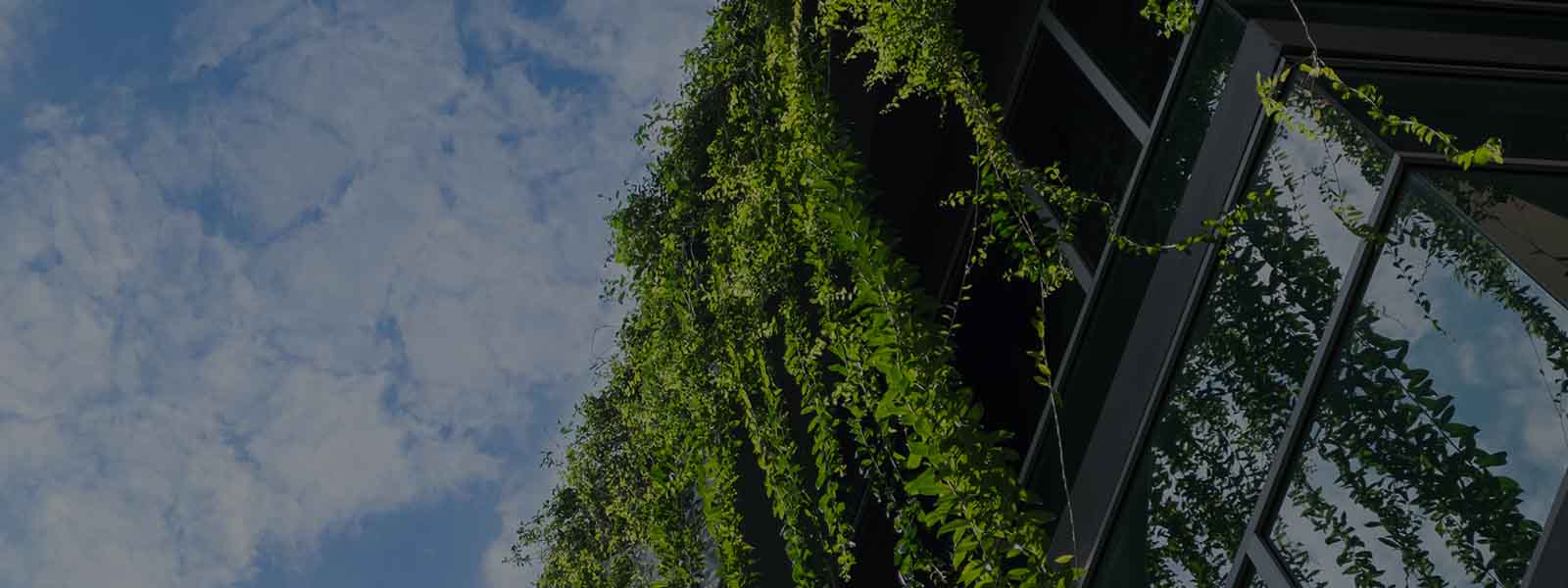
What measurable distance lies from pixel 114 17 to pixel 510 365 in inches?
490

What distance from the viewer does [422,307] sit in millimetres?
24156

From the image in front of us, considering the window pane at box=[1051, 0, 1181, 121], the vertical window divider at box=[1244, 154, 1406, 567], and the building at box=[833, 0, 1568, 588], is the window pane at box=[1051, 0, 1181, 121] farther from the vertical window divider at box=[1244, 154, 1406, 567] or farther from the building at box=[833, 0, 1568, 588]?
the vertical window divider at box=[1244, 154, 1406, 567]

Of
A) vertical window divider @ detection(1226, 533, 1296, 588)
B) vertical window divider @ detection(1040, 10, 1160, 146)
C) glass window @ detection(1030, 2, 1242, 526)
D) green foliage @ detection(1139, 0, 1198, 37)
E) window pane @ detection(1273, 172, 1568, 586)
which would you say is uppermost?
vertical window divider @ detection(1040, 10, 1160, 146)

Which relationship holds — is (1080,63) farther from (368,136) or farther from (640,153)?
(368,136)

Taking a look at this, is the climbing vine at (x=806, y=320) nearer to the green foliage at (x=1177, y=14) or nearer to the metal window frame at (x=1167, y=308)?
the green foliage at (x=1177, y=14)

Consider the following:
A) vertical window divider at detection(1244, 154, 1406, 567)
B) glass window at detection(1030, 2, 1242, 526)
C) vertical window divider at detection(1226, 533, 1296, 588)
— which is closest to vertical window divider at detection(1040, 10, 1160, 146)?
glass window at detection(1030, 2, 1242, 526)

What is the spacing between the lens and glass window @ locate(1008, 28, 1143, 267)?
372 centimetres

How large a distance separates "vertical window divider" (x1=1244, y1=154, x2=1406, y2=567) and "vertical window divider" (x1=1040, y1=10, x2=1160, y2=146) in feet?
3.76

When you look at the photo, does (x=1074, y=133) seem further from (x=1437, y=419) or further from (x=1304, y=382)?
(x=1437, y=419)

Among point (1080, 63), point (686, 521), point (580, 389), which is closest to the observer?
point (1080, 63)

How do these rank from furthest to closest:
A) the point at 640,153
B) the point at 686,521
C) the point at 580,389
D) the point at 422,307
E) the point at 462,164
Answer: the point at 422,307 → the point at 462,164 → the point at 580,389 → the point at 640,153 → the point at 686,521

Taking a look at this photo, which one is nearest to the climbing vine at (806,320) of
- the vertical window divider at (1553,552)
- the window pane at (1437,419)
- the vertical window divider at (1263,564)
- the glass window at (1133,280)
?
the glass window at (1133,280)

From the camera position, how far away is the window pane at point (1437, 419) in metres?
1.97

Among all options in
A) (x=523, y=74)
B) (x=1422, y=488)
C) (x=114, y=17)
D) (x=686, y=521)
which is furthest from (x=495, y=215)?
(x=1422, y=488)
